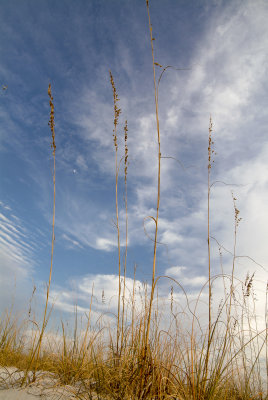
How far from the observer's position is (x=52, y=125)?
2.65m

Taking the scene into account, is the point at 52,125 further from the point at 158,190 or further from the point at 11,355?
the point at 11,355

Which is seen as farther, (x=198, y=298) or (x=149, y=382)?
(x=198, y=298)

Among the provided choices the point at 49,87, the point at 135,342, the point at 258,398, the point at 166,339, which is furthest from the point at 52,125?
the point at 258,398

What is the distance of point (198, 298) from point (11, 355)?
3300 mm

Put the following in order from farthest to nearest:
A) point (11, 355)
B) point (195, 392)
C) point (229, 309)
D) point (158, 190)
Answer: point (11, 355) < point (229, 309) < point (195, 392) < point (158, 190)

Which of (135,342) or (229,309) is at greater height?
(229,309)

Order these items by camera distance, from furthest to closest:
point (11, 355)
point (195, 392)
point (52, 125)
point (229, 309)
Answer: point (11, 355)
point (229, 309)
point (52, 125)
point (195, 392)

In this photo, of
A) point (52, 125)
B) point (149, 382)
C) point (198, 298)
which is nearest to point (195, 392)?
point (149, 382)

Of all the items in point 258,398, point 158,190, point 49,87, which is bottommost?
point 258,398

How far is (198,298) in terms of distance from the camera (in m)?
3.04

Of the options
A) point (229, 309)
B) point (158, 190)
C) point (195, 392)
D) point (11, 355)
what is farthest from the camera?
point (11, 355)

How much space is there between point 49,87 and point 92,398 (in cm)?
282

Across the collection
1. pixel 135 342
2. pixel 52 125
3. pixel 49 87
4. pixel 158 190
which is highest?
pixel 49 87

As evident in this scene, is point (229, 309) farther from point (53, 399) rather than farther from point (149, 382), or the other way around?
point (53, 399)
